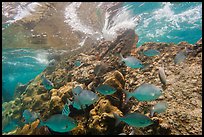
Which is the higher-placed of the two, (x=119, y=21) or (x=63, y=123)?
(x=63, y=123)

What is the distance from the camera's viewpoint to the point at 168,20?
16156 millimetres

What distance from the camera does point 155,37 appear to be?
62.4 ft

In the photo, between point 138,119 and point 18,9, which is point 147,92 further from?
point 18,9

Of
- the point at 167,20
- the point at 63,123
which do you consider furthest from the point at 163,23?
the point at 63,123

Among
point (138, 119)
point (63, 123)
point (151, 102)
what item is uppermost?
point (63, 123)

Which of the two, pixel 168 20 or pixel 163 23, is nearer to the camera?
pixel 168 20

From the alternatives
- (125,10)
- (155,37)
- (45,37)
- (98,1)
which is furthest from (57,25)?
(155,37)

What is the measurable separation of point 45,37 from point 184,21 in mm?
9993

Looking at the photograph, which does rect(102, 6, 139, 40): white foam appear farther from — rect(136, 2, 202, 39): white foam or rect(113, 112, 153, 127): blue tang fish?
rect(113, 112, 153, 127): blue tang fish

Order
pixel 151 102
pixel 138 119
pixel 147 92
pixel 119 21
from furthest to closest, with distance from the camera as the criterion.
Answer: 1. pixel 119 21
2. pixel 151 102
3. pixel 147 92
4. pixel 138 119

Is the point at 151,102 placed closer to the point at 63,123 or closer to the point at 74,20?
the point at 63,123

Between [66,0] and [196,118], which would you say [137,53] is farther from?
[66,0]

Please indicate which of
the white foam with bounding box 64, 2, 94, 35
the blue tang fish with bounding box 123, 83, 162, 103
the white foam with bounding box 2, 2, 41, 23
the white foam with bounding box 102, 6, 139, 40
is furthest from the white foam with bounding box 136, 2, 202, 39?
the blue tang fish with bounding box 123, 83, 162, 103

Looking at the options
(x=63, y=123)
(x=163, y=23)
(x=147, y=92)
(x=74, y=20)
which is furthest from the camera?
(x=163, y=23)
